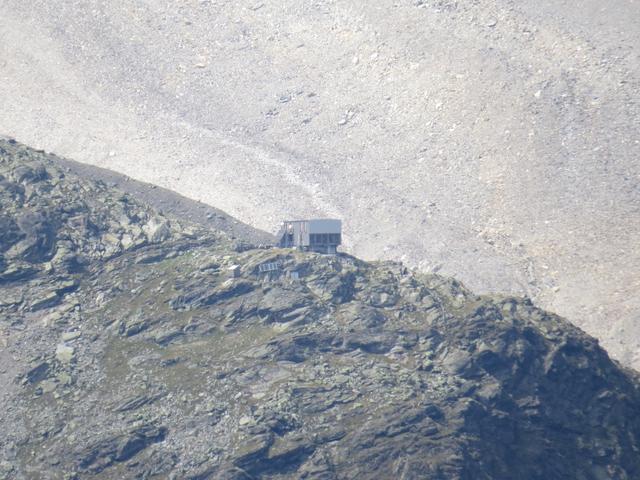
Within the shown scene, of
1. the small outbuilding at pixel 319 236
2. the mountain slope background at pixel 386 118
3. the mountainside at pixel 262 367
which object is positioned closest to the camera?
the mountainside at pixel 262 367

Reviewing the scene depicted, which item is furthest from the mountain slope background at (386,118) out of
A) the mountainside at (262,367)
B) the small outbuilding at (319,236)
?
the small outbuilding at (319,236)

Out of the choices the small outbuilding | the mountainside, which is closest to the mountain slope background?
the mountainside

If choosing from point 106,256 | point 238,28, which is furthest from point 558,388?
point 238,28

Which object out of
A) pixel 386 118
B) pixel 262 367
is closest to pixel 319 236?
pixel 262 367

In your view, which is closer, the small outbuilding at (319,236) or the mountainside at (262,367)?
the mountainside at (262,367)

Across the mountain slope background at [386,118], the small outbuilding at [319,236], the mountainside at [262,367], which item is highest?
the mountain slope background at [386,118]

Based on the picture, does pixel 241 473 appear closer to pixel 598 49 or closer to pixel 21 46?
pixel 598 49

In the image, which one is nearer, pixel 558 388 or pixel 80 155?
pixel 558 388

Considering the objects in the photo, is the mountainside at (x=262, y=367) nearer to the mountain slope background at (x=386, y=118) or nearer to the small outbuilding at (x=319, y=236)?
the small outbuilding at (x=319, y=236)
